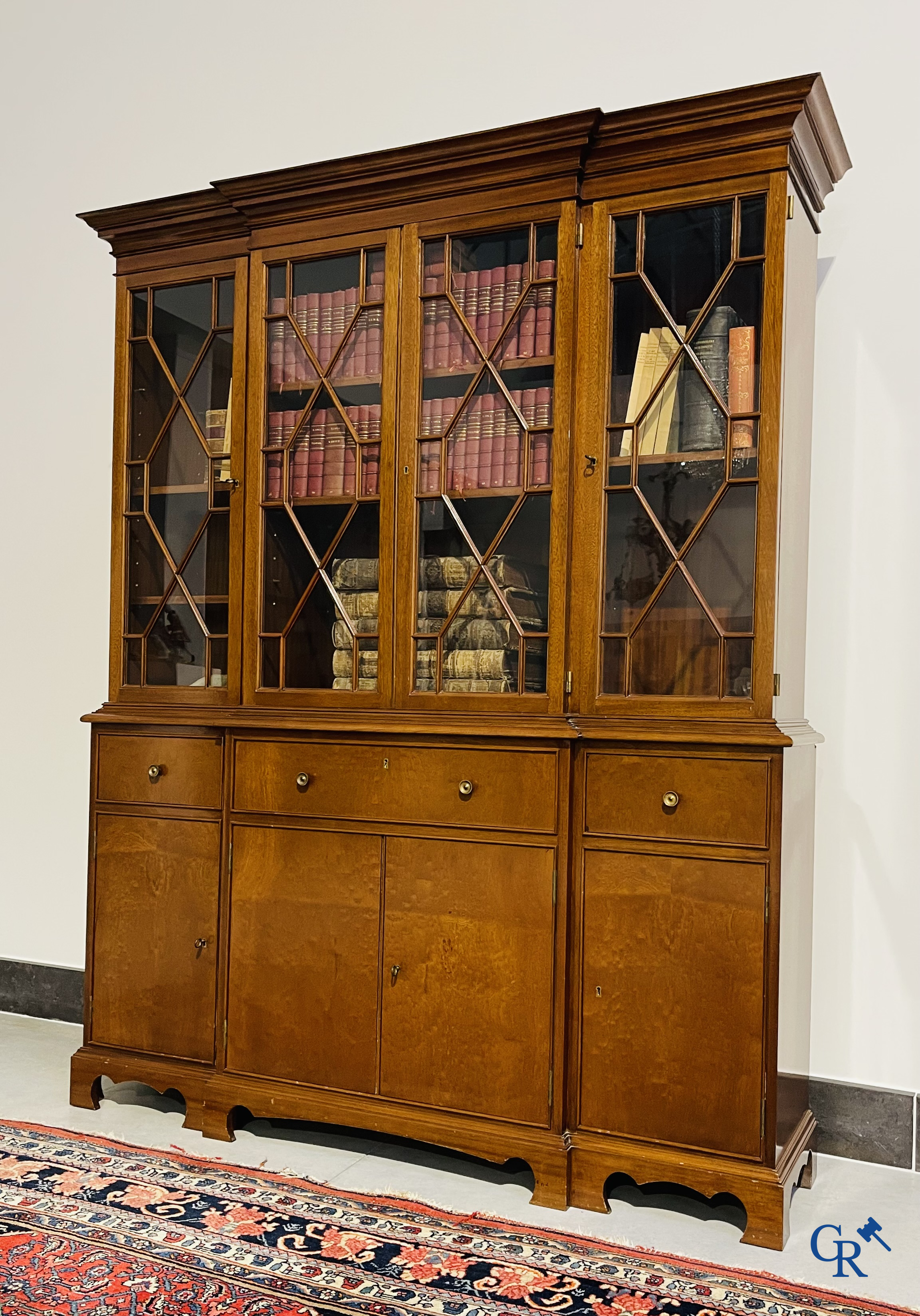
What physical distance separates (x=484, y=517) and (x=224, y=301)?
95 cm

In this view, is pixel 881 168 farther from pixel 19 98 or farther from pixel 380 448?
Answer: pixel 19 98

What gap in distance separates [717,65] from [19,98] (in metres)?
2.41

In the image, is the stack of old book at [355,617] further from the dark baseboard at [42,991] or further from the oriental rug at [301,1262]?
the dark baseboard at [42,991]

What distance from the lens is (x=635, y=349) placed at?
8.18 feet

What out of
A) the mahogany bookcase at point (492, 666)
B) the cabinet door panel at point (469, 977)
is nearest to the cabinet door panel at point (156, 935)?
the mahogany bookcase at point (492, 666)

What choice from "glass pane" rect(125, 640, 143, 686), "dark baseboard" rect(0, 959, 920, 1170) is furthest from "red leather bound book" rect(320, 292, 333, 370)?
"dark baseboard" rect(0, 959, 920, 1170)

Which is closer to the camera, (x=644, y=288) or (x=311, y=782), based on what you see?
(x=644, y=288)

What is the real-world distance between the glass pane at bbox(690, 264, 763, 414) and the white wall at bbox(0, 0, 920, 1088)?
0.49 m

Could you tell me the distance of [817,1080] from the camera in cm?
276

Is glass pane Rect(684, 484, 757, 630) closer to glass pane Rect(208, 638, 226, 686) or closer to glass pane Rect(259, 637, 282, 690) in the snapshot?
glass pane Rect(259, 637, 282, 690)

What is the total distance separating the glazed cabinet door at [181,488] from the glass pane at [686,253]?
1031mm

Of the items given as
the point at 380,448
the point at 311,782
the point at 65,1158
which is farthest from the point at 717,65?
the point at 65,1158

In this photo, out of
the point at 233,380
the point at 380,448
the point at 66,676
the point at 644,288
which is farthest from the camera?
the point at 66,676

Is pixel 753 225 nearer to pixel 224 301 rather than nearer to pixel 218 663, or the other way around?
pixel 224 301
